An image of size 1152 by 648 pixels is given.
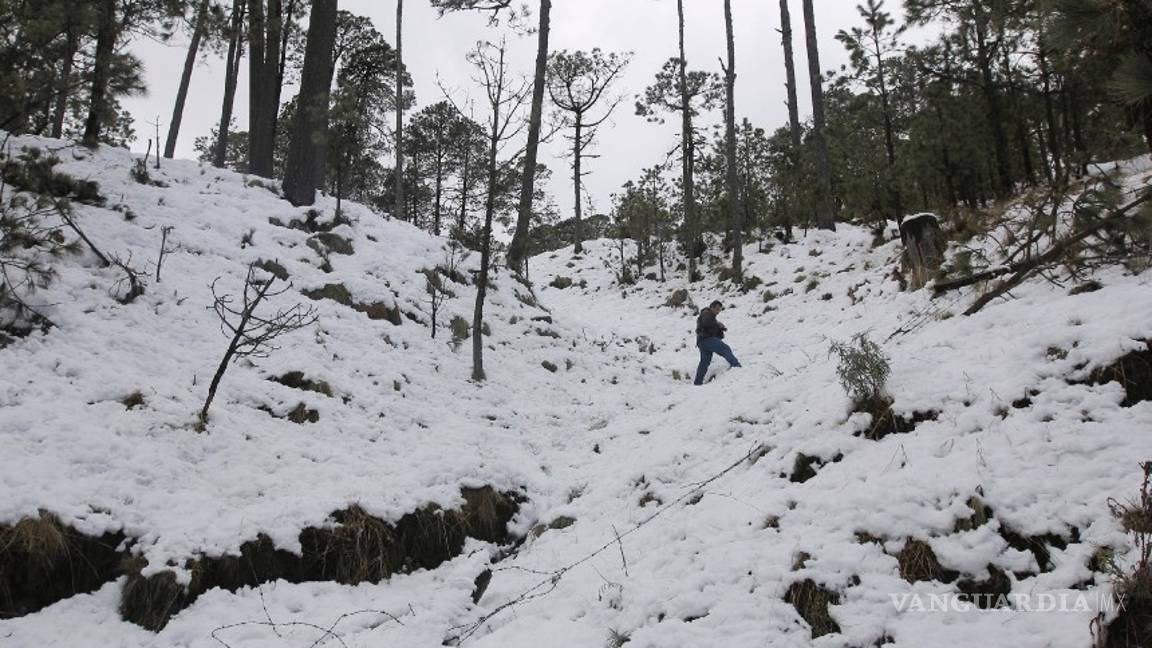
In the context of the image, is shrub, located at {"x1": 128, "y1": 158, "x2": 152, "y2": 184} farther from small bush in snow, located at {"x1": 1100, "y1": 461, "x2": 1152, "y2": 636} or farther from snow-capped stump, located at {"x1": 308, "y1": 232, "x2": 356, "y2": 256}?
small bush in snow, located at {"x1": 1100, "y1": 461, "x2": 1152, "y2": 636}

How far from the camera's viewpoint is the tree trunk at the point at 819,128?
1539 centimetres

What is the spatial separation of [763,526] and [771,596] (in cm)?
72

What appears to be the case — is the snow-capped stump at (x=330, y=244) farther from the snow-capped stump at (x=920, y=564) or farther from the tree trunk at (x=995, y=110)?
the tree trunk at (x=995, y=110)

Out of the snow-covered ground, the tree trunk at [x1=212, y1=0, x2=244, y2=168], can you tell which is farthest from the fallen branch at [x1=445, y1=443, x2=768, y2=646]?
the tree trunk at [x1=212, y1=0, x2=244, y2=168]

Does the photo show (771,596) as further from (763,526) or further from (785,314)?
(785,314)

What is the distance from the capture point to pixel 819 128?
49.9ft

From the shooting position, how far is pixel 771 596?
3.32 m

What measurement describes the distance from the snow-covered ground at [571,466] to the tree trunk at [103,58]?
1.44 metres

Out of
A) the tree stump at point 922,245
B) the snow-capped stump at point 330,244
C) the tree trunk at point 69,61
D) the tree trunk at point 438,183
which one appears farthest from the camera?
the tree trunk at point 438,183

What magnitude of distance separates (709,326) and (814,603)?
6513 millimetres

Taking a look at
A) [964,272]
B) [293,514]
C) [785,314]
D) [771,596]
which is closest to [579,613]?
[771,596]

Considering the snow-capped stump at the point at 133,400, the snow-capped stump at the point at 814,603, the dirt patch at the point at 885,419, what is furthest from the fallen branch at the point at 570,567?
the snow-capped stump at the point at 133,400

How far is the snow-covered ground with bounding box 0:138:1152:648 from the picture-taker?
3211 mm

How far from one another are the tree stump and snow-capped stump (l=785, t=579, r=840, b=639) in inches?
232
